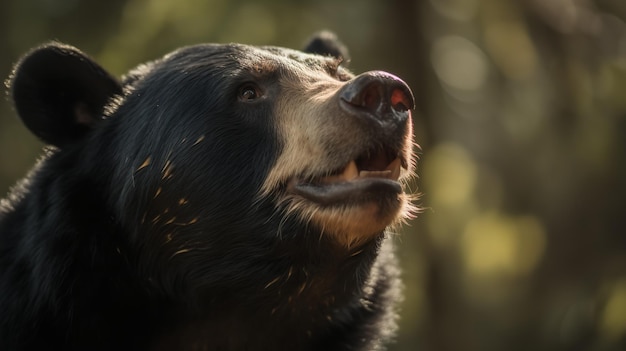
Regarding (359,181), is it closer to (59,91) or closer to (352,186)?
(352,186)

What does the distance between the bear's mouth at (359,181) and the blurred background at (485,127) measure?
3.41m

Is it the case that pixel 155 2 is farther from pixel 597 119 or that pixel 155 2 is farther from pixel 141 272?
pixel 141 272

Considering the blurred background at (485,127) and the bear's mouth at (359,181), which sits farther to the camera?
the blurred background at (485,127)

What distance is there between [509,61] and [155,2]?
11.5ft

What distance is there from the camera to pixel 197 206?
4.34 m

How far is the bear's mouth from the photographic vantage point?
152 inches

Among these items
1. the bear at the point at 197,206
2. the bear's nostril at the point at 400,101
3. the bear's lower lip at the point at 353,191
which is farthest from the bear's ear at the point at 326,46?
the bear's lower lip at the point at 353,191

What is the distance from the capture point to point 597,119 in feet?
26.7

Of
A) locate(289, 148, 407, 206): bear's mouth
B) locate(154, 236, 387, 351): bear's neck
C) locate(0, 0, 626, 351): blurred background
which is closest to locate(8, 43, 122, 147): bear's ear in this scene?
locate(154, 236, 387, 351): bear's neck

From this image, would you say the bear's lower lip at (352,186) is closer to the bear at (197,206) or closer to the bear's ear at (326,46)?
the bear at (197,206)

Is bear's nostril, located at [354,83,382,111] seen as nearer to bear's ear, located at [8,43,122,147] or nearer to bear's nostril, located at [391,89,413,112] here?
bear's nostril, located at [391,89,413,112]

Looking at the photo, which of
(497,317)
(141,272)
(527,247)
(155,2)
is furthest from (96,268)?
(497,317)

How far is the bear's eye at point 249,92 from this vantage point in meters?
4.46

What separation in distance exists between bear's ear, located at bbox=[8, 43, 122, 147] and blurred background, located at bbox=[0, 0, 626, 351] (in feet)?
10.5
